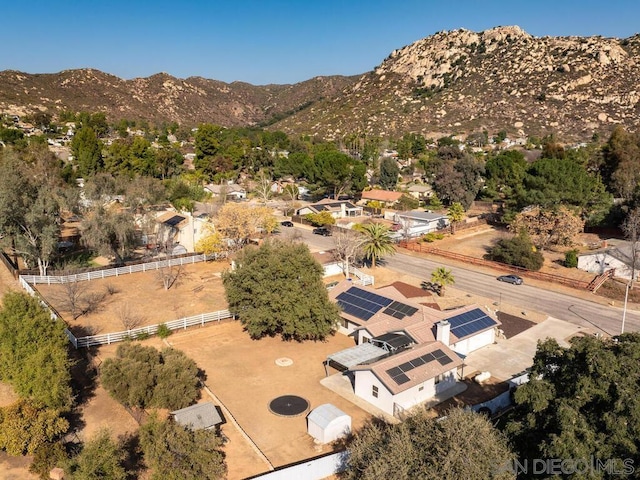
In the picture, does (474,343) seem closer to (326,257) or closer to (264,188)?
(326,257)

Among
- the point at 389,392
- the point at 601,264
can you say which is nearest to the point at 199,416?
the point at 389,392

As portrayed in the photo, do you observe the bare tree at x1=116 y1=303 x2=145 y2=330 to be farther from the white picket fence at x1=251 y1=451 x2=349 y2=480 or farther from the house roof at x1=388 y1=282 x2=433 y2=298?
the house roof at x1=388 y1=282 x2=433 y2=298

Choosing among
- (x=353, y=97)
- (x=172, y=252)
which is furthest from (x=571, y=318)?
(x=353, y=97)

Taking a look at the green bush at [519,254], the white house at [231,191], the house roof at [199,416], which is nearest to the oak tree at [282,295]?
the house roof at [199,416]

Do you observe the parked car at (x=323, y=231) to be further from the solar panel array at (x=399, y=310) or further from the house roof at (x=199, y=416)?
the house roof at (x=199, y=416)

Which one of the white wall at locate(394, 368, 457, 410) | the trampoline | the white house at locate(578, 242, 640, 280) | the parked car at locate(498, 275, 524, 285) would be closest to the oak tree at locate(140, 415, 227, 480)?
the trampoline
